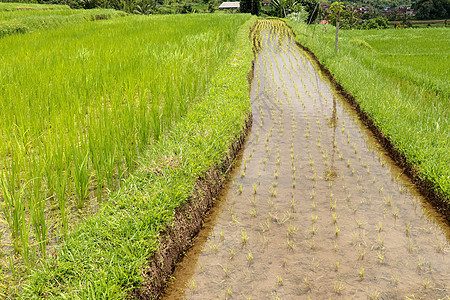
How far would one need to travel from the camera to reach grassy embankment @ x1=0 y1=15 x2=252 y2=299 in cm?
217

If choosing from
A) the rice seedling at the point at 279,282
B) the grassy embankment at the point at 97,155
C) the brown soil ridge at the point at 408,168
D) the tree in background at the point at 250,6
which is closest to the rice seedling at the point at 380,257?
the rice seedling at the point at 279,282

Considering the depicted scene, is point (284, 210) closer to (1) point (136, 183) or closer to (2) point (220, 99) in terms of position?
(1) point (136, 183)

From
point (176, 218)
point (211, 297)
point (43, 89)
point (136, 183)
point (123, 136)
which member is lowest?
point (211, 297)

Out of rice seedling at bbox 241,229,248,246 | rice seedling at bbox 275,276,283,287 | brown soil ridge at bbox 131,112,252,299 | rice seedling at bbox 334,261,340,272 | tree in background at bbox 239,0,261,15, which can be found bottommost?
rice seedling at bbox 275,276,283,287

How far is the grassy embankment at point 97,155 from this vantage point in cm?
217

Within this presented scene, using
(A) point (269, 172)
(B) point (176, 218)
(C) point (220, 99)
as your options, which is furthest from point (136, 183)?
(C) point (220, 99)

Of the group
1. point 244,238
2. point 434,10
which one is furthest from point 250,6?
point 244,238

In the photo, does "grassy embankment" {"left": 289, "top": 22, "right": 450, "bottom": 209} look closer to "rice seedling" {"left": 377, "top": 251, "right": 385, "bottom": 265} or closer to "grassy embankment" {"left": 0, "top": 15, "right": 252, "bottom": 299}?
"rice seedling" {"left": 377, "top": 251, "right": 385, "bottom": 265}

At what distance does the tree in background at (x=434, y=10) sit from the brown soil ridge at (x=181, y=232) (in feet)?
153

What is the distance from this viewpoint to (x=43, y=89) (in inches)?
169

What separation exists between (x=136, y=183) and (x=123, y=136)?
55 centimetres

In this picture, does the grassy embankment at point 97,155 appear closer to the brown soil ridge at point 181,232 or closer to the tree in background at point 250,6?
the brown soil ridge at point 181,232

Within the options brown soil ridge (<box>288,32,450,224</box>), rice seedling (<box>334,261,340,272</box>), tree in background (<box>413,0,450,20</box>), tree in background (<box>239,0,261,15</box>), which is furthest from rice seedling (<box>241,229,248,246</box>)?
tree in background (<box>413,0,450,20</box>)

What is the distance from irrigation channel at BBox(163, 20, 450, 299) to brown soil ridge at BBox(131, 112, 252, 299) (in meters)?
0.08
